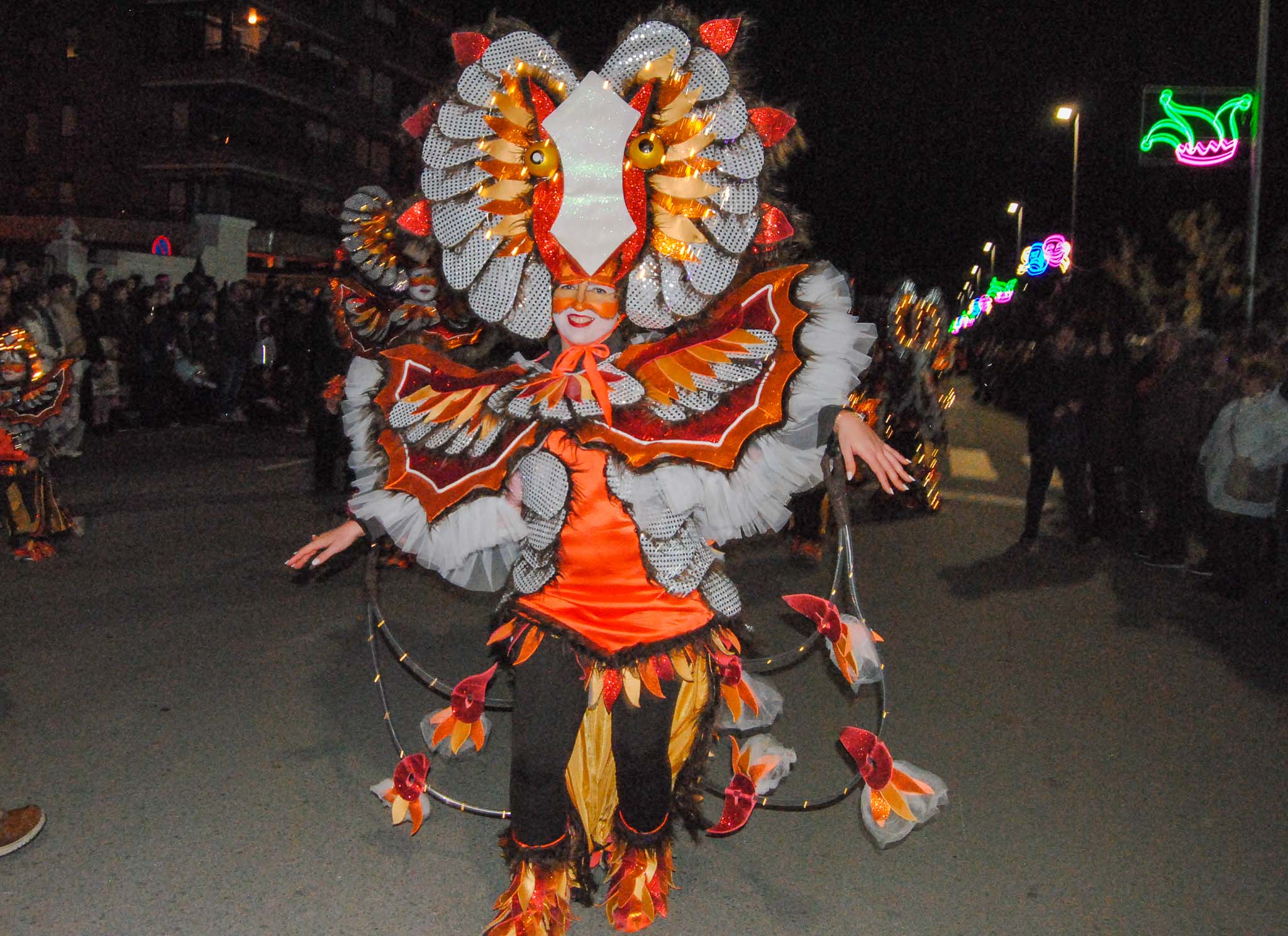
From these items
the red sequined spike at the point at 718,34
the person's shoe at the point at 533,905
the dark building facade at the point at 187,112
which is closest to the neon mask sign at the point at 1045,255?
the dark building facade at the point at 187,112

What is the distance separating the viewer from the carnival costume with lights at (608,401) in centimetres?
280

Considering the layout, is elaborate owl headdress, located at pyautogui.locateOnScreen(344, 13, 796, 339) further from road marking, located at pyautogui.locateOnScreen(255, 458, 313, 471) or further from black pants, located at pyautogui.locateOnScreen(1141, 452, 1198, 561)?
road marking, located at pyautogui.locateOnScreen(255, 458, 313, 471)

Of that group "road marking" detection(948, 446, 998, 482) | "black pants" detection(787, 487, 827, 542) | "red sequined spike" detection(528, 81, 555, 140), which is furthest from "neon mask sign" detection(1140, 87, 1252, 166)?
"red sequined spike" detection(528, 81, 555, 140)

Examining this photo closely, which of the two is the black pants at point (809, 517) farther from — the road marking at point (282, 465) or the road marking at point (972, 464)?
the road marking at point (282, 465)

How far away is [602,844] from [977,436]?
1518cm

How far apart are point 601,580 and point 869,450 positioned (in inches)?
29.6

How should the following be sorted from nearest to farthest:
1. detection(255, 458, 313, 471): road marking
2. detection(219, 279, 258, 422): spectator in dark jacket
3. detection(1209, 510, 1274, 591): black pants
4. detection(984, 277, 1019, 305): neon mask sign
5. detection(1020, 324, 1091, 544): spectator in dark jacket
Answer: detection(1209, 510, 1274, 591): black pants
detection(1020, 324, 1091, 544): spectator in dark jacket
detection(255, 458, 313, 471): road marking
detection(219, 279, 258, 422): spectator in dark jacket
detection(984, 277, 1019, 305): neon mask sign

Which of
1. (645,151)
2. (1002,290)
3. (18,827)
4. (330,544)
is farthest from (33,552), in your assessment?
(1002,290)

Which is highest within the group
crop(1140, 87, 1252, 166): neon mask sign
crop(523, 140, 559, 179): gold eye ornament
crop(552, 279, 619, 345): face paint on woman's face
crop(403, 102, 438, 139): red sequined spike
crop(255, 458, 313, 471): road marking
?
crop(1140, 87, 1252, 166): neon mask sign

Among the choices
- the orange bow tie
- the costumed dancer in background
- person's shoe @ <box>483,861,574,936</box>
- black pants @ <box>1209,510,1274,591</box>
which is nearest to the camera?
the orange bow tie

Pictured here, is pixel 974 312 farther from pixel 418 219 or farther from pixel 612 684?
pixel 612 684

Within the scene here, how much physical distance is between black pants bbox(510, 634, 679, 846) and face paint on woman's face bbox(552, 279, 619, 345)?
780 mm

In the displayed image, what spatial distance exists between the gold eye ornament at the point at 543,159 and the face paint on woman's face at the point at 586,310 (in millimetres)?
286

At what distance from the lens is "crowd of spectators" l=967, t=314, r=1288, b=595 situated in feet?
23.3
